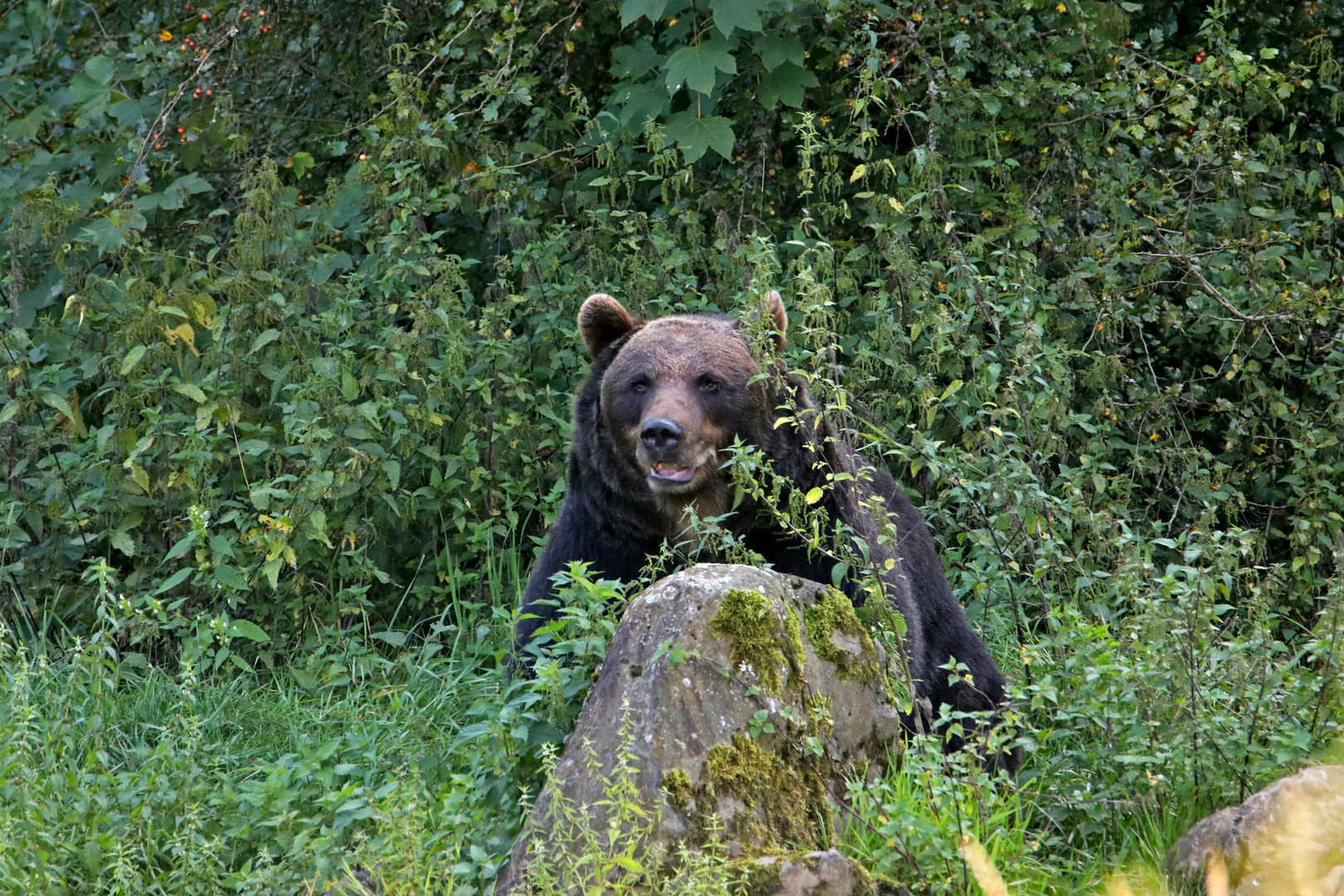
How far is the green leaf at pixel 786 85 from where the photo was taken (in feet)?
22.0

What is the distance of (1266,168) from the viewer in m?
6.75

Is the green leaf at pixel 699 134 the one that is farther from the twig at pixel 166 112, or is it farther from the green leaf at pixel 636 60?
the twig at pixel 166 112

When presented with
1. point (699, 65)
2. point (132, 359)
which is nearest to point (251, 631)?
point (132, 359)

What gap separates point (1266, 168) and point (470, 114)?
4.23 meters

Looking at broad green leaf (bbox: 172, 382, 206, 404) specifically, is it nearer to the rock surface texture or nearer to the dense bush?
the dense bush

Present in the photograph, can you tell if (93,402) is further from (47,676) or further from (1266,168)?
Answer: (1266,168)

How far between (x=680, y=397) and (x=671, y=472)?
31cm

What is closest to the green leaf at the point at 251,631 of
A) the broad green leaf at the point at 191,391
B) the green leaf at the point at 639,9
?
the broad green leaf at the point at 191,391

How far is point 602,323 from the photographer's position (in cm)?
550

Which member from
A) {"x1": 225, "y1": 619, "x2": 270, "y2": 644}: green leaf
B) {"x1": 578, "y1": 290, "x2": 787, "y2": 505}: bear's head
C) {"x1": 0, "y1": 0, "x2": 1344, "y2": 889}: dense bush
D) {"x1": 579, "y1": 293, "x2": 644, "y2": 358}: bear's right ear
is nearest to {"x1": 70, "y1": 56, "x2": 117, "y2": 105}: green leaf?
{"x1": 0, "y1": 0, "x2": 1344, "y2": 889}: dense bush

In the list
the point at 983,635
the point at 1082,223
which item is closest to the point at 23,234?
the point at 983,635

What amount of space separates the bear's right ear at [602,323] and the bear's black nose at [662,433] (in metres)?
0.75

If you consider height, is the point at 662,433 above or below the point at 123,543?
above

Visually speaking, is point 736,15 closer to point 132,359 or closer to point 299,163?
point 299,163
